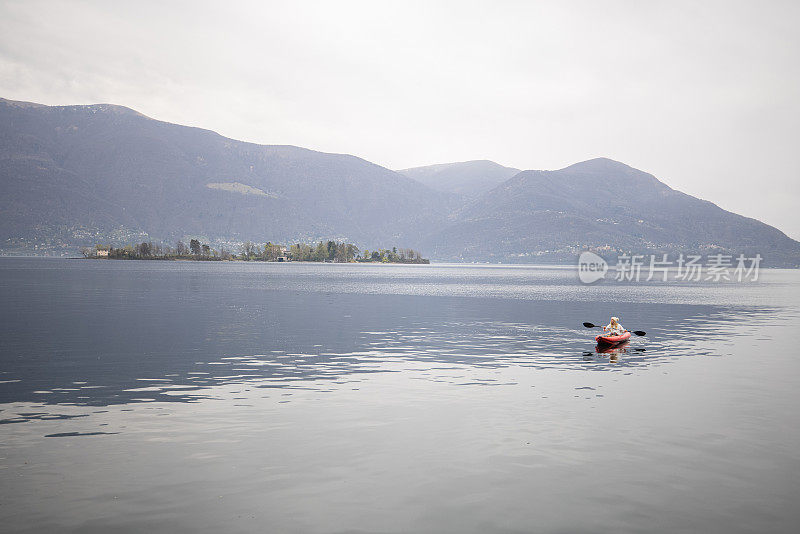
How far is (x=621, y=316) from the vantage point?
3666 inches

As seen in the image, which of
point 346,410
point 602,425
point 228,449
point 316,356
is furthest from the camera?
point 316,356

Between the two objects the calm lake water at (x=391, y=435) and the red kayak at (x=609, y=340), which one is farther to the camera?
the red kayak at (x=609, y=340)

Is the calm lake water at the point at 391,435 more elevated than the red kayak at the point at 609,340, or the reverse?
the red kayak at the point at 609,340

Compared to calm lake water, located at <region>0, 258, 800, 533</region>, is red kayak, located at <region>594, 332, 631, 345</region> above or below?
above

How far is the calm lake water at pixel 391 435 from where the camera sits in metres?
17.3

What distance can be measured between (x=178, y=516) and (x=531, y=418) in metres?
17.2

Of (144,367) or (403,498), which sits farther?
(144,367)

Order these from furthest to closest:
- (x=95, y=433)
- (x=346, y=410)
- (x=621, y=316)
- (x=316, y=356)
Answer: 1. (x=621, y=316)
2. (x=316, y=356)
3. (x=346, y=410)
4. (x=95, y=433)

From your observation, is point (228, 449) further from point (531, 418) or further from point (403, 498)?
point (531, 418)

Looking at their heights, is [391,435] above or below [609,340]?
below

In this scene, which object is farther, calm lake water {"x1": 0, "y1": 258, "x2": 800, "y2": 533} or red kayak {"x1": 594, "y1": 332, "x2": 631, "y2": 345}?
red kayak {"x1": 594, "y1": 332, "x2": 631, "y2": 345}

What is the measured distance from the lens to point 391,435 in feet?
83.9

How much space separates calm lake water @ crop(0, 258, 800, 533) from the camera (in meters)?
17.3

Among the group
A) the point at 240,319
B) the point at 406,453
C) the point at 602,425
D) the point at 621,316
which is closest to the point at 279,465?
the point at 406,453
